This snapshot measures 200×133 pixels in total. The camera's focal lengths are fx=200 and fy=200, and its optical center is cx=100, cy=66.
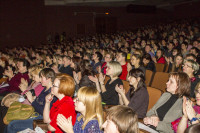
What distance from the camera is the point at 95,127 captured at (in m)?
1.90

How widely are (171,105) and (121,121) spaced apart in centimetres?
114

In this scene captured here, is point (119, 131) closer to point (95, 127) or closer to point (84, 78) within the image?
point (95, 127)

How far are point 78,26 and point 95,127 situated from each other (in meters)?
15.1

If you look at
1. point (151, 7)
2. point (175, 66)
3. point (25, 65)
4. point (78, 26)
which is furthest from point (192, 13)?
point (25, 65)

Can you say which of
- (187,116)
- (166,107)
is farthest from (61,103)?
(187,116)

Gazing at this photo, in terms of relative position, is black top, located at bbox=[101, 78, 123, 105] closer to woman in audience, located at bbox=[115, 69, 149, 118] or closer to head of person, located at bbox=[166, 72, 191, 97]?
woman in audience, located at bbox=[115, 69, 149, 118]

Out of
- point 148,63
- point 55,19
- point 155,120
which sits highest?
point 55,19

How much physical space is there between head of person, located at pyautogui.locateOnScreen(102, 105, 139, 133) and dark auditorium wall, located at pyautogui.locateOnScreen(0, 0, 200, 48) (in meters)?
12.4

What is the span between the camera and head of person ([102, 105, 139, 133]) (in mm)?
1393

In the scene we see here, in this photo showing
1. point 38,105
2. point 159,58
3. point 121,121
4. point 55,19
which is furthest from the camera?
point 55,19

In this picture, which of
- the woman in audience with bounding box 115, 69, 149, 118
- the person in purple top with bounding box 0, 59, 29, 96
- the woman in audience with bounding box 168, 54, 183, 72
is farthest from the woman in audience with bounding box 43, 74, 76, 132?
the woman in audience with bounding box 168, 54, 183, 72

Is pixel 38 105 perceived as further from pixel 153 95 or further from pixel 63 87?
pixel 153 95

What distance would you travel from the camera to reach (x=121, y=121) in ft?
4.59

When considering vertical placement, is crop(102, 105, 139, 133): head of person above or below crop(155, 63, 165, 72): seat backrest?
below
